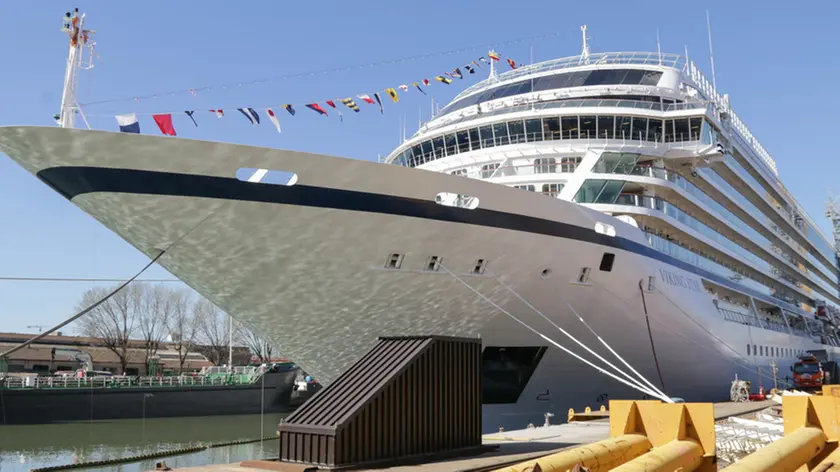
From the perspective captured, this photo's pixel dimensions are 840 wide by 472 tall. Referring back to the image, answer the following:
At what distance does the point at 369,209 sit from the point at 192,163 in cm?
295

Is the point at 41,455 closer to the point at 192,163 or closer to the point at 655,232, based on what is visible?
the point at 192,163

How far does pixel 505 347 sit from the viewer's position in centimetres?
1494

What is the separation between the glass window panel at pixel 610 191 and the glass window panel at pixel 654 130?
12.3ft

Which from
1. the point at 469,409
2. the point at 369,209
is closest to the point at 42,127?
the point at 369,209

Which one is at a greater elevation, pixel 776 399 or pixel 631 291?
pixel 631 291

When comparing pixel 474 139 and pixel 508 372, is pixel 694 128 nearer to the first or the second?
pixel 474 139

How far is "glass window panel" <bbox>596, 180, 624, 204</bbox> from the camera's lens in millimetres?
17562

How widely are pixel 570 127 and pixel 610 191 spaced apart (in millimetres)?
3374

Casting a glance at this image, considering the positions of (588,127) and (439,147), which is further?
(439,147)

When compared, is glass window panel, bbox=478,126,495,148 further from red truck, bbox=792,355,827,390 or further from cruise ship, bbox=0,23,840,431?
red truck, bbox=792,355,827,390

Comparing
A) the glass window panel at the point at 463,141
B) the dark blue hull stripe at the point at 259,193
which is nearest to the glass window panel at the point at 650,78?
the glass window panel at the point at 463,141

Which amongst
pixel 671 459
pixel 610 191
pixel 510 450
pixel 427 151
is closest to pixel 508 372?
pixel 610 191

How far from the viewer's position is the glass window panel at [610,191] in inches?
691

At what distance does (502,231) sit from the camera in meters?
13.3
